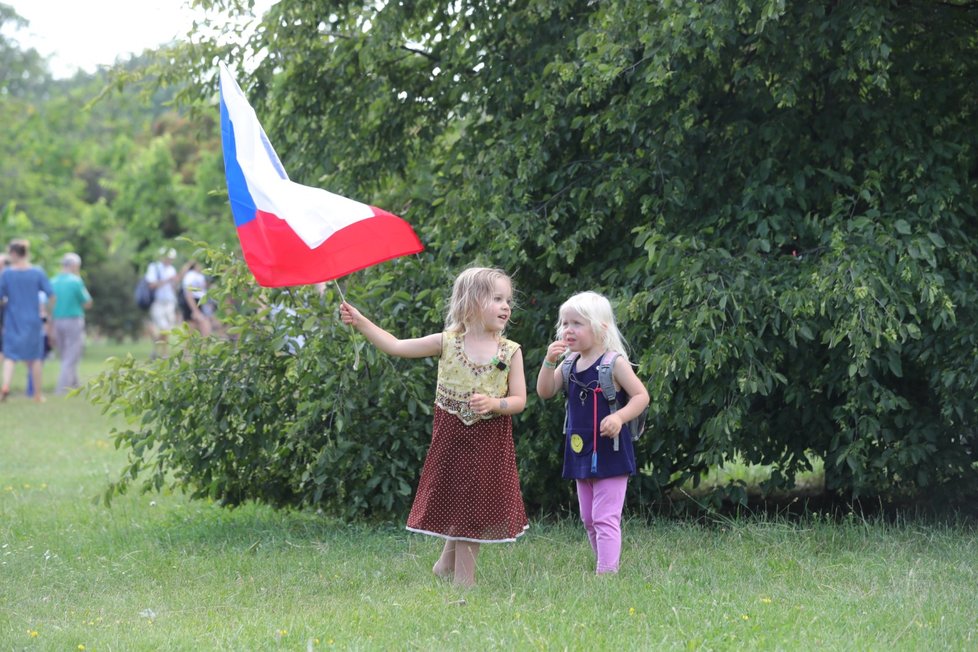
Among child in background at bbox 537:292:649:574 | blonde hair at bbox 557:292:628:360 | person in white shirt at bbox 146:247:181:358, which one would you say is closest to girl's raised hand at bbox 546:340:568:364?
child in background at bbox 537:292:649:574

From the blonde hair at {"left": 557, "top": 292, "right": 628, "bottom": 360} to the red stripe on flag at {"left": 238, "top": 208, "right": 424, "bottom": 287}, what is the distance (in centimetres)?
77

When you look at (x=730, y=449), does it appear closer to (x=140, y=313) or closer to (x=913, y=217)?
(x=913, y=217)

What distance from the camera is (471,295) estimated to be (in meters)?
5.91

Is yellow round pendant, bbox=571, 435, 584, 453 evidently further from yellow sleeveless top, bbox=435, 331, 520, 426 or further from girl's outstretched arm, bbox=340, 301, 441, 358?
girl's outstretched arm, bbox=340, 301, 441, 358

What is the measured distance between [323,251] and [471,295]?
72cm

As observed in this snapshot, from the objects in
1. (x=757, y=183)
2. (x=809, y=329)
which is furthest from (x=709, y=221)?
(x=809, y=329)

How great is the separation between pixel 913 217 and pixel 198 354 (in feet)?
13.9

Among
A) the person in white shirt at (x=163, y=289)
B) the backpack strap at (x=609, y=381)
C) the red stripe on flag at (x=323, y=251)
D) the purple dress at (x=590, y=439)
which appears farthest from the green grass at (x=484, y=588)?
the person in white shirt at (x=163, y=289)

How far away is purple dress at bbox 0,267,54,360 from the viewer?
57.4ft

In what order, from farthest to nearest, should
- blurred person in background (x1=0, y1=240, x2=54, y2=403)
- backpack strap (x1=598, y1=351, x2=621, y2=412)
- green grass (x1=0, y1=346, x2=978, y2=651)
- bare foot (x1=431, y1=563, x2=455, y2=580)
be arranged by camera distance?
1. blurred person in background (x1=0, y1=240, x2=54, y2=403)
2. bare foot (x1=431, y1=563, x2=455, y2=580)
3. backpack strap (x1=598, y1=351, x2=621, y2=412)
4. green grass (x1=0, y1=346, x2=978, y2=651)

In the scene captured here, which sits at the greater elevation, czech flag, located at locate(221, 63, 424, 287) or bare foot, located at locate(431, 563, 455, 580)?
czech flag, located at locate(221, 63, 424, 287)

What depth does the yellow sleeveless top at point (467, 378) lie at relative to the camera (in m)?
5.90

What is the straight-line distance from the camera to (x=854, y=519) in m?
7.66

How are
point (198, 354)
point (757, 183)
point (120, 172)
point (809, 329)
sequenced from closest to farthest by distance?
point (809, 329)
point (757, 183)
point (198, 354)
point (120, 172)
